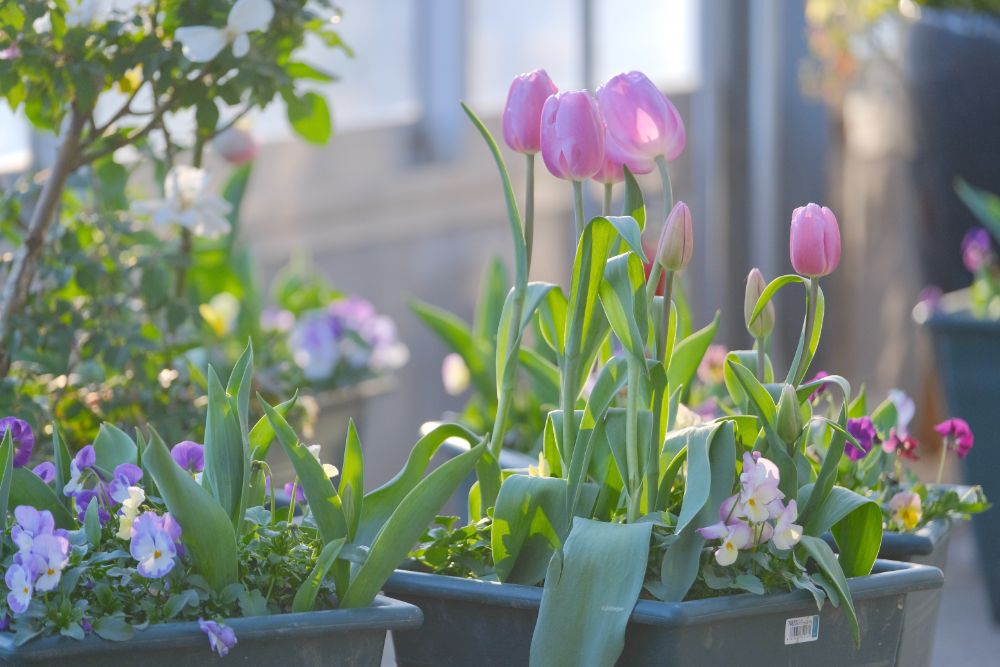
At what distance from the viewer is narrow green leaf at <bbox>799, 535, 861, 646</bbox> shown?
1.07 metres

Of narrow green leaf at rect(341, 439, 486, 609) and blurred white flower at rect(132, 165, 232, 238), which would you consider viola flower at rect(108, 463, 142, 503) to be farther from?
blurred white flower at rect(132, 165, 232, 238)

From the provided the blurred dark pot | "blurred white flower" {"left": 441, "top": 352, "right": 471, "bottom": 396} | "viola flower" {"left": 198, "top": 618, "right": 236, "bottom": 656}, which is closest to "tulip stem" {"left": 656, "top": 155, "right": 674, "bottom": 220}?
"viola flower" {"left": 198, "top": 618, "right": 236, "bottom": 656}

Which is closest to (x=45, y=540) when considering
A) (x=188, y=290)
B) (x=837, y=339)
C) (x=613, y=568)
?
(x=613, y=568)

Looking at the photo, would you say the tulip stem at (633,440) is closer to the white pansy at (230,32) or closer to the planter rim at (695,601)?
the planter rim at (695,601)

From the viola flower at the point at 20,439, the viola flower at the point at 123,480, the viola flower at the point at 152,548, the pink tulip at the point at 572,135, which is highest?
the pink tulip at the point at 572,135

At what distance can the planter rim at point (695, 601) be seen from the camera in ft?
3.40

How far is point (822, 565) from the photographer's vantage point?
1.08m

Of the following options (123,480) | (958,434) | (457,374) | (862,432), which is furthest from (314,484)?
(457,374)

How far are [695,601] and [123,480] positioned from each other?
0.43 m

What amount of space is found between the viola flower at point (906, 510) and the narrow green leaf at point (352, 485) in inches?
20.6

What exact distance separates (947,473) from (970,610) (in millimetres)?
1054

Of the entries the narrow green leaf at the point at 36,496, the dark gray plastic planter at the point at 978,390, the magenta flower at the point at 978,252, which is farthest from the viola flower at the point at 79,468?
the magenta flower at the point at 978,252

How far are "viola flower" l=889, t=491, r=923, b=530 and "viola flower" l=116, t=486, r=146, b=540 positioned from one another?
69 cm

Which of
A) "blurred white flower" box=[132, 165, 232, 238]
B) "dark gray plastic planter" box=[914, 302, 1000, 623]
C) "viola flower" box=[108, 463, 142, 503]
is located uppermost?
"blurred white flower" box=[132, 165, 232, 238]
